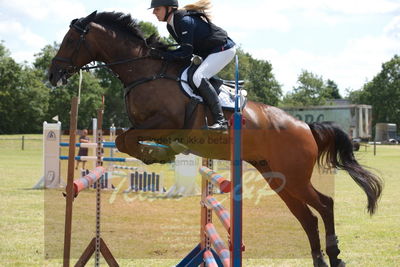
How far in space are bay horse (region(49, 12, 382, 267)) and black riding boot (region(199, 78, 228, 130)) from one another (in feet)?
0.31

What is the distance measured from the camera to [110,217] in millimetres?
7695

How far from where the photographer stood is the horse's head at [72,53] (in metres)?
3.95

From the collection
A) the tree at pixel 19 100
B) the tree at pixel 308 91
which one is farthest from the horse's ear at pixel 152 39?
the tree at pixel 308 91

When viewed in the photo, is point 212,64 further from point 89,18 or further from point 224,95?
point 89,18

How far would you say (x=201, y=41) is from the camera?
12.6 feet

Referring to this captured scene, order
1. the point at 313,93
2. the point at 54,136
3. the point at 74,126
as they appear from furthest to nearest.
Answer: the point at 313,93 < the point at 54,136 < the point at 74,126

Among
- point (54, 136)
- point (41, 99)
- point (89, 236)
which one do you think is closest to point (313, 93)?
point (41, 99)

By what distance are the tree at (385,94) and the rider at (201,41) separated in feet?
212

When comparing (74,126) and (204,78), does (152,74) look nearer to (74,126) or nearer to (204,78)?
(204,78)

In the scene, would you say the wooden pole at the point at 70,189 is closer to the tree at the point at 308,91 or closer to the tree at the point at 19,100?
the tree at the point at 19,100

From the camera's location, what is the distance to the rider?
144 inches

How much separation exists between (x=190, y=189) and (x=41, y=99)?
41.0 m

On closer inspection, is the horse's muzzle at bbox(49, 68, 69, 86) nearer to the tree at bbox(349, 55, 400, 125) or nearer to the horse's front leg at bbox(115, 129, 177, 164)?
the horse's front leg at bbox(115, 129, 177, 164)

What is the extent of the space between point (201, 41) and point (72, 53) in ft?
3.62
